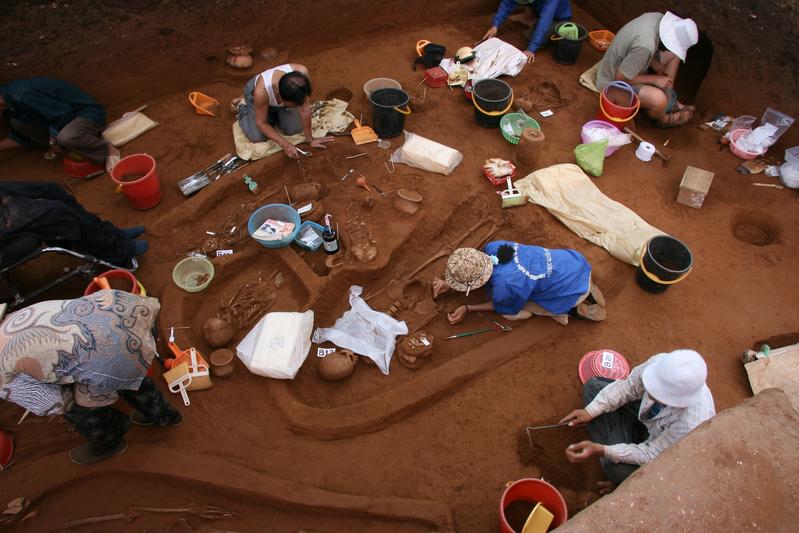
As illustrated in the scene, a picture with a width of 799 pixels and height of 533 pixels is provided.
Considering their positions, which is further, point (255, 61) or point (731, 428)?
point (255, 61)

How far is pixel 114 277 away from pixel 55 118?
2390mm

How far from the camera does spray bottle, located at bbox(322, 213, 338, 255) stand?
4.57 m

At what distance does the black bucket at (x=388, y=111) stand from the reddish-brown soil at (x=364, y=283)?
335 mm

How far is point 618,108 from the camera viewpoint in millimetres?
5637

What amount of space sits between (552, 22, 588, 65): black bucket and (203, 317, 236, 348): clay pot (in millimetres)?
6042

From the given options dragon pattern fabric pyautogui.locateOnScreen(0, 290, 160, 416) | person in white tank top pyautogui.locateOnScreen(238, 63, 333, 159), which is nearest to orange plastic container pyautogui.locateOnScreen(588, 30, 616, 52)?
person in white tank top pyautogui.locateOnScreen(238, 63, 333, 159)

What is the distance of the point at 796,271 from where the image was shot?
4805 millimetres

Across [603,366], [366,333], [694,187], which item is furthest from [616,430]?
[694,187]

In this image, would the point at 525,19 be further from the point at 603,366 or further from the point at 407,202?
the point at 603,366

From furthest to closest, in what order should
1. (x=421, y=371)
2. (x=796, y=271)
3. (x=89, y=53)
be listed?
1. (x=89, y=53)
2. (x=796, y=271)
3. (x=421, y=371)

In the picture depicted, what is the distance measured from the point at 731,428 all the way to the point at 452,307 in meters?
2.46

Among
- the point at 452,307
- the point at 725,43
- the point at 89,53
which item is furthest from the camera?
the point at 725,43

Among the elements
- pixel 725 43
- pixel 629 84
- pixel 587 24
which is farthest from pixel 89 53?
pixel 725 43

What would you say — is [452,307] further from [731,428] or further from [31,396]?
[31,396]
